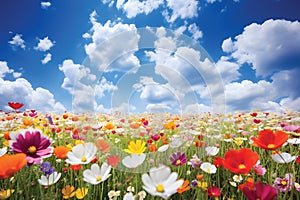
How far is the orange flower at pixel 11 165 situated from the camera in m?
0.73

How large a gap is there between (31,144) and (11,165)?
0.20 meters

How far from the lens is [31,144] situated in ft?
3.13

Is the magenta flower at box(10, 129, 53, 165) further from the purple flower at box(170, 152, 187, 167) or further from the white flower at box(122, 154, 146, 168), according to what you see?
the purple flower at box(170, 152, 187, 167)

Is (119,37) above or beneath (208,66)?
above

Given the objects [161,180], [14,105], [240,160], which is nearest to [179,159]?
[240,160]

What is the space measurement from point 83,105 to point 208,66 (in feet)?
4.93

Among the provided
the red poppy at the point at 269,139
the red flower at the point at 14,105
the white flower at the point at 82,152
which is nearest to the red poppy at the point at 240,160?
the red poppy at the point at 269,139

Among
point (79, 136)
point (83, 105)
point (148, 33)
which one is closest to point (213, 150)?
point (79, 136)

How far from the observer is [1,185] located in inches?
60.5

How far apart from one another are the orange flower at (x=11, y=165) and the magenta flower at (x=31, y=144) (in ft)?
0.43

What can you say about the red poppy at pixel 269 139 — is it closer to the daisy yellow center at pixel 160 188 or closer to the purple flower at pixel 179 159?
the purple flower at pixel 179 159

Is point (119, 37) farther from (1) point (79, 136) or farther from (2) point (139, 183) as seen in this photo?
(2) point (139, 183)

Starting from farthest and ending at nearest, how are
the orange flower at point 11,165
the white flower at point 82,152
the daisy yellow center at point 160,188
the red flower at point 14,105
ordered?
the red flower at point 14,105 → the white flower at point 82,152 → the orange flower at point 11,165 → the daisy yellow center at point 160,188

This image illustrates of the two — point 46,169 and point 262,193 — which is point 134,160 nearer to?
point 262,193
